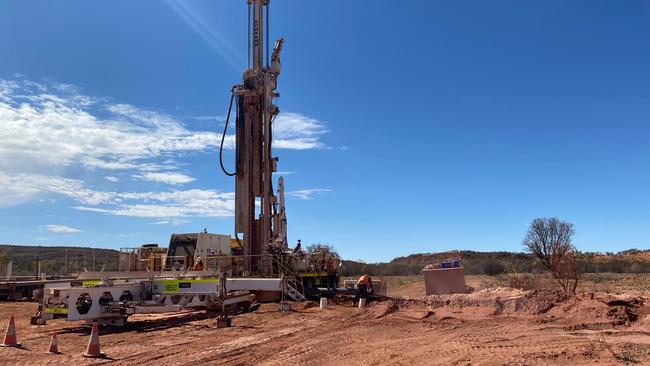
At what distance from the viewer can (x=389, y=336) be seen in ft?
39.9

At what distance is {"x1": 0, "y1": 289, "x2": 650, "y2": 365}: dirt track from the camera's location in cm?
937

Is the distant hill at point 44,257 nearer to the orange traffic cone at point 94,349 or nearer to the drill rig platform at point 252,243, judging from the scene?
the drill rig platform at point 252,243

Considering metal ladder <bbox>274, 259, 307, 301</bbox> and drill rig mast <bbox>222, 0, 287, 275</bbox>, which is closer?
metal ladder <bbox>274, 259, 307, 301</bbox>

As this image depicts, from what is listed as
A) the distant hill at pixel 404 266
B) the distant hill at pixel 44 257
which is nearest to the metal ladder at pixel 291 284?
the distant hill at pixel 404 266

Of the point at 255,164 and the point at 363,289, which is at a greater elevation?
the point at 255,164

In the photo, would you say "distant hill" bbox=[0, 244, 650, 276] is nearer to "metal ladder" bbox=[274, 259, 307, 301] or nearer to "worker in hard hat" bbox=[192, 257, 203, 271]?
"worker in hard hat" bbox=[192, 257, 203, 271]

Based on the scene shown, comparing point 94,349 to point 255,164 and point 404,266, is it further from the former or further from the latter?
point 404,266

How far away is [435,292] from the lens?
2255 centimetres

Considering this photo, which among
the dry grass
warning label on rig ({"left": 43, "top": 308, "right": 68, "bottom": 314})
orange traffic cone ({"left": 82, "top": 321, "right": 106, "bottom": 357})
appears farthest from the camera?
the dry grass

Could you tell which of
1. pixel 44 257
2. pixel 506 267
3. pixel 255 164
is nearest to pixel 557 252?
pixel 255 164

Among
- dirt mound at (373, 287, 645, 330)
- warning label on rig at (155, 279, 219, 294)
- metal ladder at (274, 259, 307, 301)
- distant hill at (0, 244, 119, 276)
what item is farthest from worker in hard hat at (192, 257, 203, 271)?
distant hill at (0, 244, 119, 276)

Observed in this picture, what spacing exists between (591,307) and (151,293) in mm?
12453

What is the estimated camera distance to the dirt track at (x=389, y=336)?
9.37 metres

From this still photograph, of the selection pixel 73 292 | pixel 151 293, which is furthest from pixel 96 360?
pixel 151 293
